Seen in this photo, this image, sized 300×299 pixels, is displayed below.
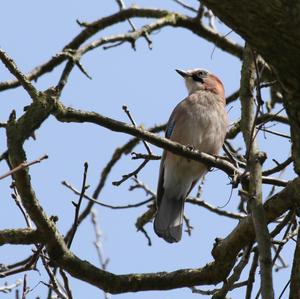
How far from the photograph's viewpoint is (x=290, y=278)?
4.40 metres

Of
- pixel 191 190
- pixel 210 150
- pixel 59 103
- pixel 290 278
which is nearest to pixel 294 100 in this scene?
pixel 290 278

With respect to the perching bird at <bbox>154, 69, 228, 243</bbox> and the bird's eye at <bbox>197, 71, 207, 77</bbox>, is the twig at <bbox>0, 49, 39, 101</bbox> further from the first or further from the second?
the bird's eye at <bbox>197, 71, 207, 77</bbox>

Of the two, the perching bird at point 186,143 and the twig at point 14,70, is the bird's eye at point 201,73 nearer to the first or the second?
the perching bird at point 186,143

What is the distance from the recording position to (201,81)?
9664 mm

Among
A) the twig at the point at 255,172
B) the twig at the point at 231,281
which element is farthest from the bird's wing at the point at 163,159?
the twig at the point at 231,281

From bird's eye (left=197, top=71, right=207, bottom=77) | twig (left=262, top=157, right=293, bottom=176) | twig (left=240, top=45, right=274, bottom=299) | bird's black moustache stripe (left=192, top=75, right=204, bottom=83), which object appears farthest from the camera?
bird's eye (left=197, top=71, right=207, bottom=77)

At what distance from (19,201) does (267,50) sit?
196 centimetres

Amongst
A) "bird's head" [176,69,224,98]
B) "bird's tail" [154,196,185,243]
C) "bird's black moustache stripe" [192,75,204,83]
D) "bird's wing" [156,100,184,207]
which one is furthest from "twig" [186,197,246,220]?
"bird's black moustache stripe" [192,75,204,83]

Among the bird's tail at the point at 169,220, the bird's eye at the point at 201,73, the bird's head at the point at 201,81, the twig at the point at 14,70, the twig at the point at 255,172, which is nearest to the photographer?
the twig at the point at 255,172

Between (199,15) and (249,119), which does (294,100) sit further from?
(199,15)

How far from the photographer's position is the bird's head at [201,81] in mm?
9429

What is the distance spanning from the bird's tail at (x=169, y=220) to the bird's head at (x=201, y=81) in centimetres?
Answer: 174

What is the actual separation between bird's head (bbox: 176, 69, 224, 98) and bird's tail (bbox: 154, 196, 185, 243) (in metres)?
1.74

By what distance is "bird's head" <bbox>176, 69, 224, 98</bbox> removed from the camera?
371 inches
